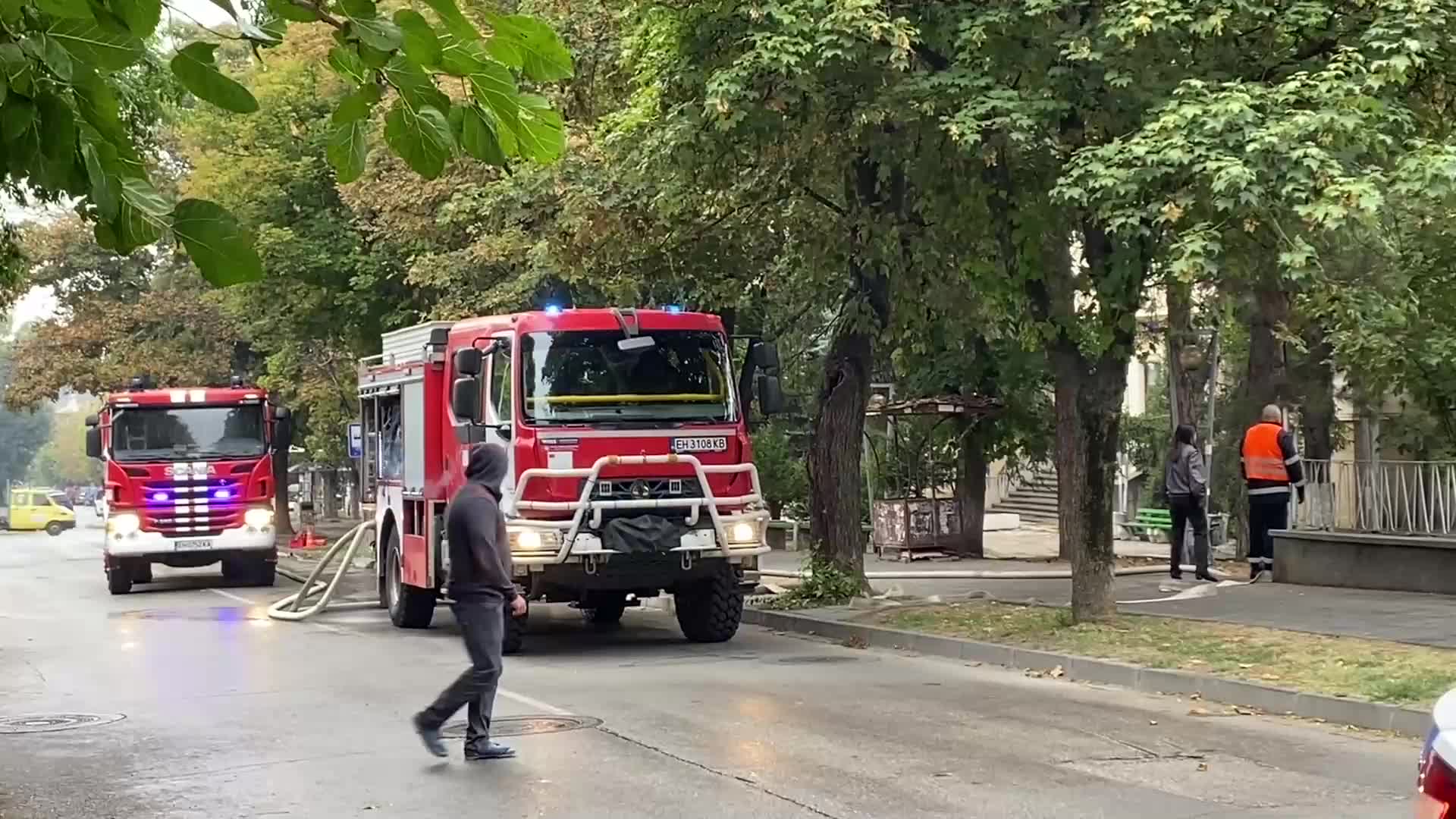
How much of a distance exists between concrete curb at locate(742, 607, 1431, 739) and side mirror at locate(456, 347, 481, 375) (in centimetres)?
434

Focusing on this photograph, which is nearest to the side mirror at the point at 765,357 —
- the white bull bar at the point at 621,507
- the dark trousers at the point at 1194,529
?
the white bull bar at the point at 621,507

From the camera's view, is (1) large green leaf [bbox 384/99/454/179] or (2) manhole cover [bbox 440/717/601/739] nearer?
(1) large green leaf [bbox 384/99/454/179]

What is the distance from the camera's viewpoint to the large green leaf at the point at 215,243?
4.14 metres

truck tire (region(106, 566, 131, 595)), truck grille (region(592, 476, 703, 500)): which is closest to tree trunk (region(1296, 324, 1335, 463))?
truck grille (region(592, 476, 703, 500))

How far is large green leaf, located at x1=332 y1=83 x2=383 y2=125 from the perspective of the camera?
4586 millimetres

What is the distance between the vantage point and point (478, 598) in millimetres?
9508

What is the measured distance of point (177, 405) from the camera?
24.3 metres

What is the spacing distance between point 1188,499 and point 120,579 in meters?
15.4

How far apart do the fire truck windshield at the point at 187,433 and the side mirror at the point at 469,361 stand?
1039 centimetres

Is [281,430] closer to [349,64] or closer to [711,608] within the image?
[711,608]

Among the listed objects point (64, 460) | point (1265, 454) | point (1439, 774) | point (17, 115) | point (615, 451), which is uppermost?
point (64, 460)

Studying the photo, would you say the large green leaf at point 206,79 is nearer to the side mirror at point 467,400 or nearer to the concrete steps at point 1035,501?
the side mirror at point 467,400

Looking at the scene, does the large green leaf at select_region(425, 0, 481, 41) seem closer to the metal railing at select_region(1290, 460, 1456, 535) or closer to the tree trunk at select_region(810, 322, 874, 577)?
the tree trunk at select_region(810, 322, 874, 577)

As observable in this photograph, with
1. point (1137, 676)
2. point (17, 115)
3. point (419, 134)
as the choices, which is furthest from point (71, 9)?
point (1137, 676)
